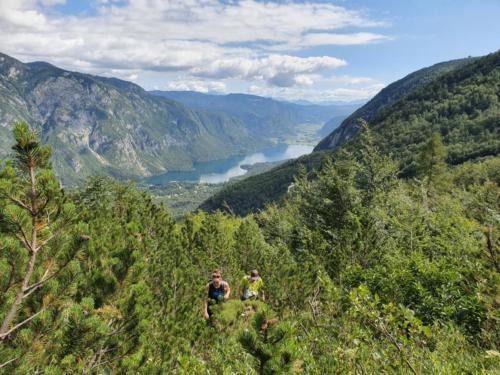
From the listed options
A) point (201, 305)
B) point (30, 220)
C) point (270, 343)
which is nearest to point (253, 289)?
point (201, 305)

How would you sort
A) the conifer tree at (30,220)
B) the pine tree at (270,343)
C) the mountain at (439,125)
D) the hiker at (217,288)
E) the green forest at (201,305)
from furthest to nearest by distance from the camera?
the mountain at (439,125)
the hiker at (217,288)
the green forest at (201,305)
the conifer tree at (30,220)
the pine tree at (270,343)

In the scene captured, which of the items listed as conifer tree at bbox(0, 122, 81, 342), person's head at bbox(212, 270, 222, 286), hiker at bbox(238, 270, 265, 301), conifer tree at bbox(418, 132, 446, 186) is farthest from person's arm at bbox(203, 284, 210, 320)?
conifer tree at bbox(418, 132, 446, 186)

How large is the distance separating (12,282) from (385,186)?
54.2 feet

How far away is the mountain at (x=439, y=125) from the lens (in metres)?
114

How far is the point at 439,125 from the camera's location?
456 ft

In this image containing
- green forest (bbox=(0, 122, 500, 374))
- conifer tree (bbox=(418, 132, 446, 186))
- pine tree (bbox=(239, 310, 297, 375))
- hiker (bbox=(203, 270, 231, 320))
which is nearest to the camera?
pine tree (bbox=(239, 310, 297, 375))

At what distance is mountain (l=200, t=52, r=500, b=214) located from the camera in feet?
374

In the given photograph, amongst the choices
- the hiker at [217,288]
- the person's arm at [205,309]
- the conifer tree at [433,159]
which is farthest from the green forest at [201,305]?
the conifer tree at [433,159]

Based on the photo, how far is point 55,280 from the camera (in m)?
4.75

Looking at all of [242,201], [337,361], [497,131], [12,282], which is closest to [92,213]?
[12,282]

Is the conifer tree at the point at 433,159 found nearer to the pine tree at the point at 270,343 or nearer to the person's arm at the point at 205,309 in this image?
the person's arm at the point at 205,309

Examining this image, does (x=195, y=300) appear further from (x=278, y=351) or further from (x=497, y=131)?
(x=497, y=131)

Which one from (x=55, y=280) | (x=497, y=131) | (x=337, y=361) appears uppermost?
(x=55, y=280)

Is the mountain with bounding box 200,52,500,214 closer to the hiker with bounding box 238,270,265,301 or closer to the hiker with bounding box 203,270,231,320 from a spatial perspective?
the hiker with bounding box 238,270,265,301
